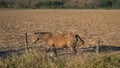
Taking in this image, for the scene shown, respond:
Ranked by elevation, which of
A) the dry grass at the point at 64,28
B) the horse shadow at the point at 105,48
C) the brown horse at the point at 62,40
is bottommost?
the dry grass at the point at 64,28

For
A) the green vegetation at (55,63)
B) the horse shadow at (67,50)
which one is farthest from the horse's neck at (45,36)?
the green vegetation at (55,63)

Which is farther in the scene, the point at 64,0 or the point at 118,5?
the point at 64,0

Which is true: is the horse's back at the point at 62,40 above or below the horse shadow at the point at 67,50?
above

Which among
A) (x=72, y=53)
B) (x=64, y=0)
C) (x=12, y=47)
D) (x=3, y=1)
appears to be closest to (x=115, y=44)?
(x=72, y=53)

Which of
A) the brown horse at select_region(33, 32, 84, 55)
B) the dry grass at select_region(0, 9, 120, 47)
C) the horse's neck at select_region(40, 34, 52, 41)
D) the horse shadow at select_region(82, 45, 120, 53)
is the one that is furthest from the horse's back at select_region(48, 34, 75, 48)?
the dry grass at select_region(0, 9, 120, 47)

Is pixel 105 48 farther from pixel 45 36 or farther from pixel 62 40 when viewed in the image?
pixel 45 36

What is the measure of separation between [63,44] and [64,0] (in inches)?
4075

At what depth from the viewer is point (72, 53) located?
53.2ft

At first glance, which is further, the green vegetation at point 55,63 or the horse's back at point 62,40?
the horse's back at point 62,40

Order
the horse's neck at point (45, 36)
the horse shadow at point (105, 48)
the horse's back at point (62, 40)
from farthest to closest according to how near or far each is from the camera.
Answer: the horse shadow at point (105, 48) → the horse's neck at point (45, 36) → the horse's back at point (62, 40)

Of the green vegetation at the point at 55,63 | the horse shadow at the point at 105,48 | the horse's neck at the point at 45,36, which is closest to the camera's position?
the green vegetation at the point at 55,63

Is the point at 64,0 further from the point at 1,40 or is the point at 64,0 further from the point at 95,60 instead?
the point at 95,60

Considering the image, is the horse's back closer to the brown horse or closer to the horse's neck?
the brown horse

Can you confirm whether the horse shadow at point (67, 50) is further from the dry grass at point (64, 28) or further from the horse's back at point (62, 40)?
the dry grass at point (64, 28)
